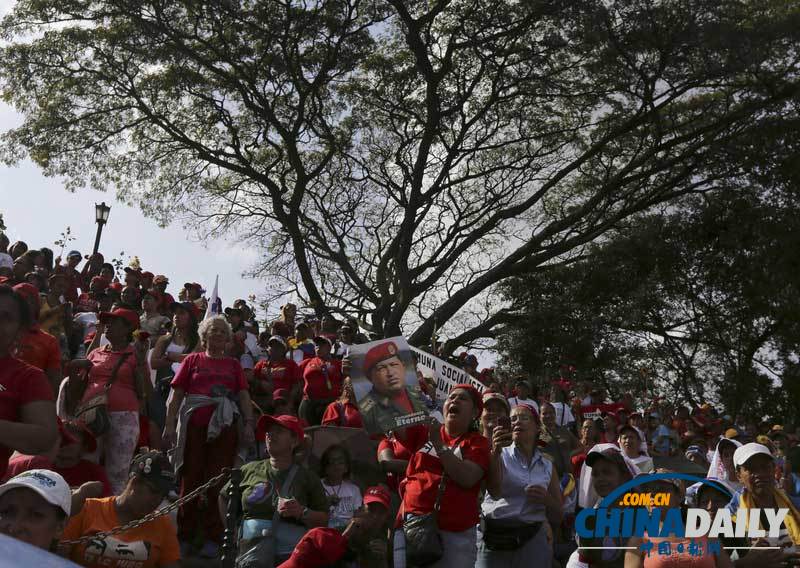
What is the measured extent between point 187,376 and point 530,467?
9.58 ft

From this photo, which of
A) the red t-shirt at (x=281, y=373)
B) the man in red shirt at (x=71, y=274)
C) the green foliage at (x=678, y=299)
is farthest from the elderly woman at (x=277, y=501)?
the green foliage at (x=678, y=299)

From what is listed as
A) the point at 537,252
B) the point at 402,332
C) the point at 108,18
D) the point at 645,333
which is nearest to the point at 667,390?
the point at 645,333

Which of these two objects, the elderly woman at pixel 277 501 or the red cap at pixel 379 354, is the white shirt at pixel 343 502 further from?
the red cap at pixel 379 354

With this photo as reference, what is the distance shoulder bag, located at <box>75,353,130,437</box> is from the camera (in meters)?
6.86

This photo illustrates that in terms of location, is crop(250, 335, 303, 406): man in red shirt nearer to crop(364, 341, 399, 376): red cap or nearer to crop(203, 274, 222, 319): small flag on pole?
crop(203, 274, 222, 319): small flag on pole

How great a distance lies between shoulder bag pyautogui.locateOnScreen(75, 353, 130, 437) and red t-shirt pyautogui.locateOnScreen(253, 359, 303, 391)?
3579mm

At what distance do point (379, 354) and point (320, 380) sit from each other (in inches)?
184

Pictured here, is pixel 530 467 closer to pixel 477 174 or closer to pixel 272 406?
pixel 272 406

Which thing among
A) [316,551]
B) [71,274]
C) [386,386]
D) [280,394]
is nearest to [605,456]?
[386,386]

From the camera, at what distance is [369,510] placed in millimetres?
5969

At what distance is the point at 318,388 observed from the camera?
33.8 ft

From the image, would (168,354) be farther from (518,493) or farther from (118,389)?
(518,493)

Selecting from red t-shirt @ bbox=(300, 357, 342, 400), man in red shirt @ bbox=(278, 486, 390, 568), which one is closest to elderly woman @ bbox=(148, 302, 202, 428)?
red t-shirt @ bbox=(300, 357, 342, 400)

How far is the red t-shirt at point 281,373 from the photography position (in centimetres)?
1073
